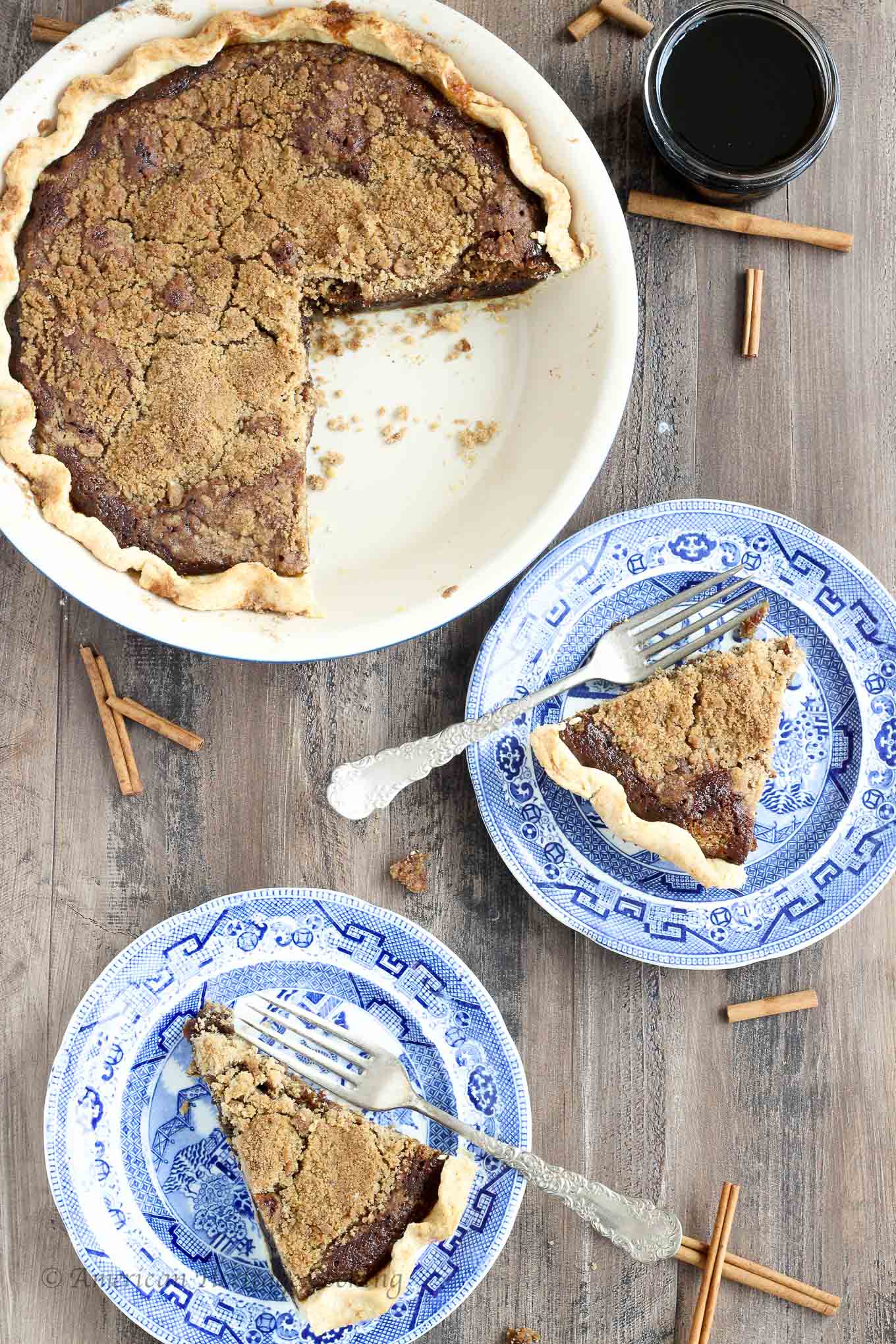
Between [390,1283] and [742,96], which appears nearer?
[390,1283]

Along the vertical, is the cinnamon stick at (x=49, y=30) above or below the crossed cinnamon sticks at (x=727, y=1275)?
above

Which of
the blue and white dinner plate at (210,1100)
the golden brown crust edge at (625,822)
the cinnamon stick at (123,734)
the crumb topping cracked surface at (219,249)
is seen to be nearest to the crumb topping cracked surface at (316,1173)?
the blue and white dinner plate at (210,1100)

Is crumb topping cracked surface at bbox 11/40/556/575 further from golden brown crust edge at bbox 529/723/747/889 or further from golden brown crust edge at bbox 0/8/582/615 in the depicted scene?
golden brown crust edge at bbox 529/723/747/889

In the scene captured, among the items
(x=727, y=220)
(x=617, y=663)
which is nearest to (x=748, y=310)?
(x=727, y=220)

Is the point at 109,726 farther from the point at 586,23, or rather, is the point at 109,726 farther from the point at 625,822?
the point at 586,23

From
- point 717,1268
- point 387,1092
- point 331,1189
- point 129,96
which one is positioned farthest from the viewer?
point 717,1268

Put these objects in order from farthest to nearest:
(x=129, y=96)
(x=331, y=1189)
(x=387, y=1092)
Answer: (x=387, y=1092)
(x=331, y=1189)
(x=129, y=96)

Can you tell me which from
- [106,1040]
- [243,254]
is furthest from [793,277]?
[106,1040]

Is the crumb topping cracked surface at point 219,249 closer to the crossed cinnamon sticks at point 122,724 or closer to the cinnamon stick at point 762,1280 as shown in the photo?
the crossed cinnamon sticks at point 122,724
